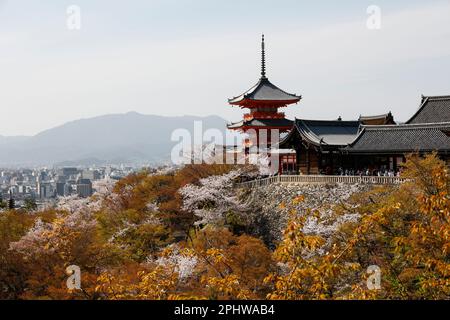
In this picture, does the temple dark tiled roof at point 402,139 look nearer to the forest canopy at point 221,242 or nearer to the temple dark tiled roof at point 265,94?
the forest canopy at point 221,242

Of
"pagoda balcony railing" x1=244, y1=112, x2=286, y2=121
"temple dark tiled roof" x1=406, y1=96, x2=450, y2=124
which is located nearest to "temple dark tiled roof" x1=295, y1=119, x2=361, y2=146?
"temple dark tiled roof" x1=406, y1=96, x2=450, y2=124

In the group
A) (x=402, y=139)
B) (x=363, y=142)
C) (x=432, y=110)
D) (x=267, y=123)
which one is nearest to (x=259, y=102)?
(x=267, y=123)

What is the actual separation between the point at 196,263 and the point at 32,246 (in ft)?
21.6

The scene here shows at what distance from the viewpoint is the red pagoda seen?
4428 centimetres

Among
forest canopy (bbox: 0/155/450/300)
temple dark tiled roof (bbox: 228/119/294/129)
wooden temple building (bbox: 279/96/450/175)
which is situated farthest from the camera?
temple dark tiled roof (bbox: 228/119/294/129)

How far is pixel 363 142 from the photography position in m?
32.4

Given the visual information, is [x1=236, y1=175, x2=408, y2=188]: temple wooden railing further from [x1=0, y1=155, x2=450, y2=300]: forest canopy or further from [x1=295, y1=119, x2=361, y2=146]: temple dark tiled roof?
[x1=295, y1=119, x2=361, y2=146]: temple dark tiled roof

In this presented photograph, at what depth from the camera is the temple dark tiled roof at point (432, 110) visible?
110ft

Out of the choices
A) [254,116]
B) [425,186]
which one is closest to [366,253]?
[425,186]

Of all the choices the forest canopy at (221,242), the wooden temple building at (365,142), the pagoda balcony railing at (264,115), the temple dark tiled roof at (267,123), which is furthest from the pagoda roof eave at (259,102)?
the forest canopy at (221,242)

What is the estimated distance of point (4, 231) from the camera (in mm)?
27484

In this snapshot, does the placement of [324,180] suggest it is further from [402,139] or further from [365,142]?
[402,139]

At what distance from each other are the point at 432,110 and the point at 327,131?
20.3 ft

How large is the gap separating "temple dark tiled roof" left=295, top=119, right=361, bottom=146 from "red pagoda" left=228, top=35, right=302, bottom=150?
704 centimetres
